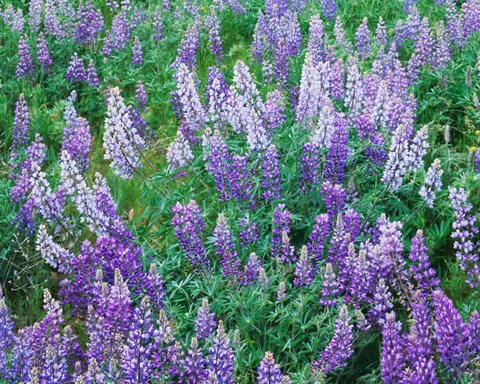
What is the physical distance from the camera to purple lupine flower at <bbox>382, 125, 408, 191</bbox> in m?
4.19

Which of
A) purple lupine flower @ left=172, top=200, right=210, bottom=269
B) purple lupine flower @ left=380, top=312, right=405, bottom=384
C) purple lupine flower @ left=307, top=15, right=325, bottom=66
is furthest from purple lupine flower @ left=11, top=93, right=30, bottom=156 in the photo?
purple lupine flower @ left=380, top=312, right=405, bottom=384

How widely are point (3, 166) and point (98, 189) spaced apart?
1.51 metres

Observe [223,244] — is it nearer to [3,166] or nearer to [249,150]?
[249,150]

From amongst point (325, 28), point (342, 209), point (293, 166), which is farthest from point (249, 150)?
point (325, 28)

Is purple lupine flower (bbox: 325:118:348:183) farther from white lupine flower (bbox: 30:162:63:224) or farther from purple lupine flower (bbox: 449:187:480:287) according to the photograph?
white lupine flower (bbox: 30:162:63:224)

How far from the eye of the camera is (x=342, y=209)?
4.43 m

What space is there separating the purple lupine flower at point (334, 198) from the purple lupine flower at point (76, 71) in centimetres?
301

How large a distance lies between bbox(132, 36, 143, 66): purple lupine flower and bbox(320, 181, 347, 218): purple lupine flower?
3001 millimetres

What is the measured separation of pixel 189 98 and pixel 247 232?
41.8 inches

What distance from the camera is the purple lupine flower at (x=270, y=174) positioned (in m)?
4.50

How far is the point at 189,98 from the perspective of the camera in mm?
4902

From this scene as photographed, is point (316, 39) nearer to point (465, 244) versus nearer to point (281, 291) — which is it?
point (465, 244)

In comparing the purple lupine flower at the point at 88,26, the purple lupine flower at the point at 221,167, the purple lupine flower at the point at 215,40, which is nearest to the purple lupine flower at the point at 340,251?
the purple lupine flower at the point at 221,167

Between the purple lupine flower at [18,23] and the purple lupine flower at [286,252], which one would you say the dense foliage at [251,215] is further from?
the purple lupine flower at [18,23]
